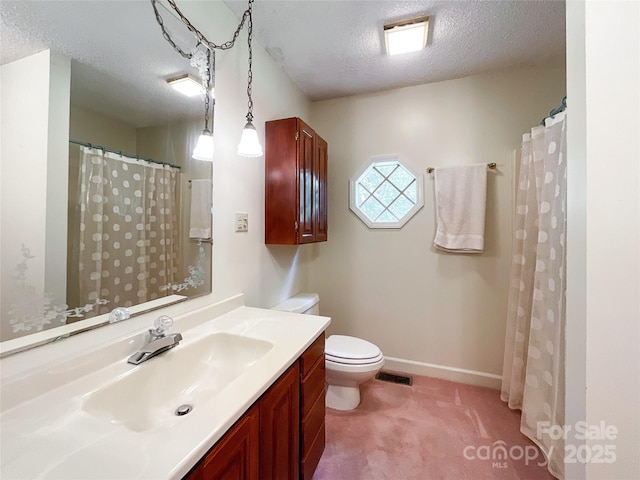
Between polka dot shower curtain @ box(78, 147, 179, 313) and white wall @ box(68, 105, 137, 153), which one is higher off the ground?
white wall @ box(68, 105, 137, 153)

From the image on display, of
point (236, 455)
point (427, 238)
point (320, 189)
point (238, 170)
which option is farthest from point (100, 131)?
point (427, 238)

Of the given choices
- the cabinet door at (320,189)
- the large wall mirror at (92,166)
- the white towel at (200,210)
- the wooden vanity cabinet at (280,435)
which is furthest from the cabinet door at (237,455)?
the cabinet door at (320,189)

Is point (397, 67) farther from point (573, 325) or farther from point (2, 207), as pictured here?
point (2, 207)

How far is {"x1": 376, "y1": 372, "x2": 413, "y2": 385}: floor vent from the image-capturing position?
6.96 feet

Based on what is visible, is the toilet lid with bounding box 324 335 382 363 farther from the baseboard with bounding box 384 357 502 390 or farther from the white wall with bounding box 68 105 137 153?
the white wall with bounding box 68 105 137 153

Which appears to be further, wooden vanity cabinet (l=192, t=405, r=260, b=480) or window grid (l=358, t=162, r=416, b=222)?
window grid (l=358, t=162, r=416, b=222)

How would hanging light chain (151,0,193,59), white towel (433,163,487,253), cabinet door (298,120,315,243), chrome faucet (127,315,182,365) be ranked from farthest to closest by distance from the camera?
white towel (433,163,487,253) → cabinet door (298,120,315,243) → hanging light chain (151,0,193,59) → chrome faucet (127,315,182,365)

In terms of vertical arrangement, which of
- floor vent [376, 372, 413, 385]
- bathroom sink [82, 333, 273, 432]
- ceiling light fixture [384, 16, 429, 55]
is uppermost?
ceiling light fixture [384, 16, 429, 55]

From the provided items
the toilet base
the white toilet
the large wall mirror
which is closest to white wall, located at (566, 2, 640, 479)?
the white toilet

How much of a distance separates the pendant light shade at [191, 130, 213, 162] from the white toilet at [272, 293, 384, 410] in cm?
111

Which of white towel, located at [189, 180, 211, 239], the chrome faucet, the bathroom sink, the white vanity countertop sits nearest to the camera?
the white vanity countertop

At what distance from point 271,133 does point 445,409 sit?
2.28 meters

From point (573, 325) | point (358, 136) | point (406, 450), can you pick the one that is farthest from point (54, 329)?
point (358, 136)

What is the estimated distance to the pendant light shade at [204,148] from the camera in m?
1.23
